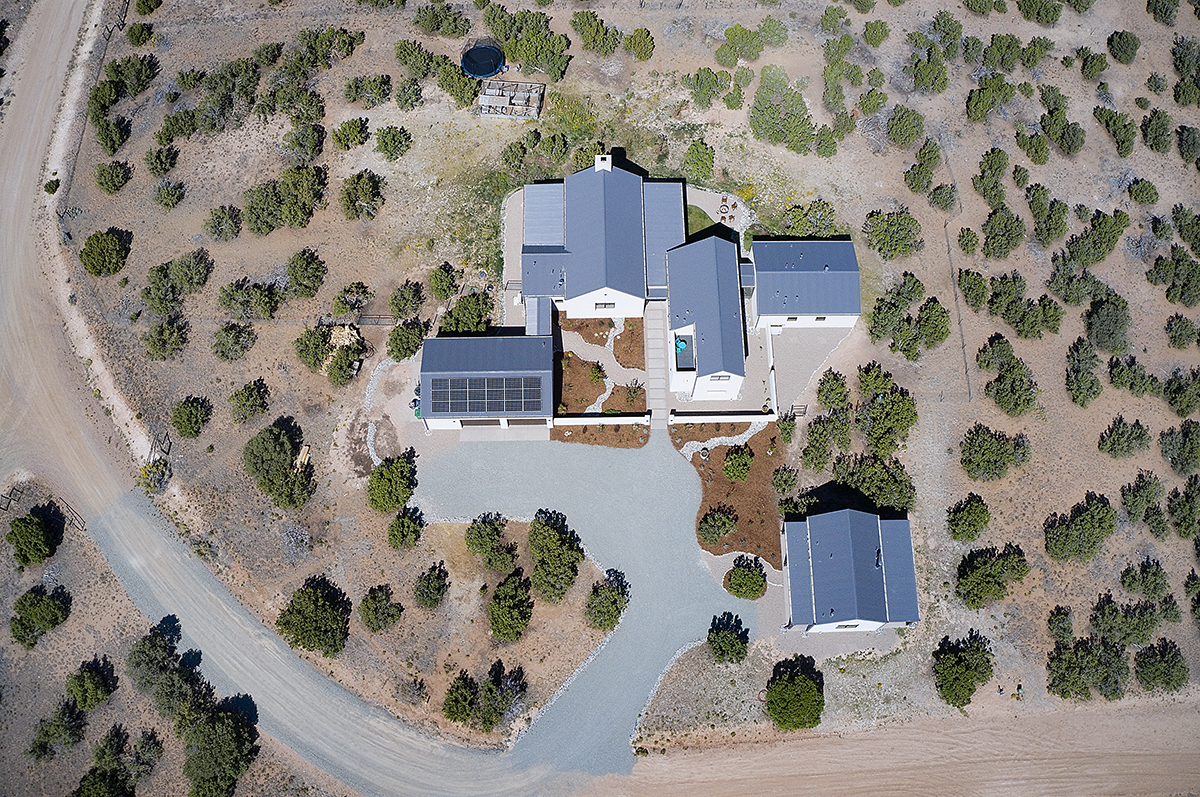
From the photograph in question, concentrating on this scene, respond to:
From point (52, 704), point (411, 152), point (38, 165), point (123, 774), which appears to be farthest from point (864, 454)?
point (38, 165)

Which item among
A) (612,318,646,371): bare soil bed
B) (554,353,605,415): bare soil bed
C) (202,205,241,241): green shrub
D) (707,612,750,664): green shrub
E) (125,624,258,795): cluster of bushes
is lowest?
(125,624,258,795): cluster of bushes

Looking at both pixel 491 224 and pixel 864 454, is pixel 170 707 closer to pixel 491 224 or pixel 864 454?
pixel 491 224

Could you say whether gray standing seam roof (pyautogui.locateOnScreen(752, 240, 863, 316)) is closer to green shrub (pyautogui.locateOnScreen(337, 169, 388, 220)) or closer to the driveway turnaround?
the driveway turnaround

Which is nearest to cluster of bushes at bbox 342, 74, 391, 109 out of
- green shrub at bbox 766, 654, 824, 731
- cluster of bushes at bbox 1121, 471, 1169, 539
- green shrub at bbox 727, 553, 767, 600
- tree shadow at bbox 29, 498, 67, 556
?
tree shadow at bbox 29, 498, 67, 556

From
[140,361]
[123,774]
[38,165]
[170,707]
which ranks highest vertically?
[38,165]

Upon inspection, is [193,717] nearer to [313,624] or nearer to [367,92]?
[313,624]

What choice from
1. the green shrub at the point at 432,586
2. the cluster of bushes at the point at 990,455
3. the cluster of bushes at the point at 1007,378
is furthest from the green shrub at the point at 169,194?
the cluster of bushes at the point at 1007,378
